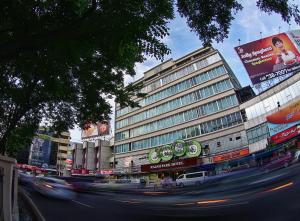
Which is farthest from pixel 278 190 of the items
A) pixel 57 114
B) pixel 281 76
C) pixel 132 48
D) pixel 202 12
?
pixel 281 76

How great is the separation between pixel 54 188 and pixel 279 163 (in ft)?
7.62

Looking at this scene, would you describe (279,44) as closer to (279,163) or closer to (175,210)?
(279,163)

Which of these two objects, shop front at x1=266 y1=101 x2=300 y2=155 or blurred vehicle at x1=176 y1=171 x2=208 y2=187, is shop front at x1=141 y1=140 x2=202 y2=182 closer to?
shop front at x1=266 y1=101 x2=300 y2=155

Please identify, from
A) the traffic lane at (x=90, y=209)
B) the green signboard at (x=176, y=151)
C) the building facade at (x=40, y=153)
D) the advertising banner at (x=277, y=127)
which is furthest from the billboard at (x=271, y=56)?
the building facade at (x=40, y=153)

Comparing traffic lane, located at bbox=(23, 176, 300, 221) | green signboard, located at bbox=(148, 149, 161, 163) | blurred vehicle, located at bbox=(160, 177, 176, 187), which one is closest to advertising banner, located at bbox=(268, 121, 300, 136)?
green signboard, located at bbox=(148, 149, 161, 163)

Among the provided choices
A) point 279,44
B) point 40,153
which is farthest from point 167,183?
point 40,153

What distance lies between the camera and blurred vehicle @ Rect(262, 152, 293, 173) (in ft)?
6.25

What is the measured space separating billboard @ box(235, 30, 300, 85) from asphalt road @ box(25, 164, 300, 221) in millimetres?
33192

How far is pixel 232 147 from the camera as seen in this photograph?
123 feet

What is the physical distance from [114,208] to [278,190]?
1.19 metres

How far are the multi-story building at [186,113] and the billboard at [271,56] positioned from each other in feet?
18.7

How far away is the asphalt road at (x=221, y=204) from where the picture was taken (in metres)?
1.61

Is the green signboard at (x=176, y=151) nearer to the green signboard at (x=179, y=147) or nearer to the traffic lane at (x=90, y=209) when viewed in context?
the green signboard at (x=179, y=147)

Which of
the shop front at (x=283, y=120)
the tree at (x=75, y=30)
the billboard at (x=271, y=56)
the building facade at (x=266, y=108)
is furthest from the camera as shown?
the billboard at (x=271, y=56)
